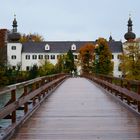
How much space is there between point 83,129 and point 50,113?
4.40 metres

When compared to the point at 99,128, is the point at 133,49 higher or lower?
higher

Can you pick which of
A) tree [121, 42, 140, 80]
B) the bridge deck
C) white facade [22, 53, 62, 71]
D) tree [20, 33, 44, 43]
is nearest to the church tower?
white facade [22, 53, 62, 71]

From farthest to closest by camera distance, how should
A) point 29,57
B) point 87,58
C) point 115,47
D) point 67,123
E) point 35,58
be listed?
point 115,47
point 35,58
point 29,57
point 87,58
point 67,123

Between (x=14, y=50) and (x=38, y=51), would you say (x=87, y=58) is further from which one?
(x=38, y=51)

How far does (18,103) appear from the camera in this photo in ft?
41.5

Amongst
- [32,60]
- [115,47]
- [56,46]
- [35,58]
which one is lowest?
[32,60]

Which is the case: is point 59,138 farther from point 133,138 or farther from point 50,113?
point 50,113

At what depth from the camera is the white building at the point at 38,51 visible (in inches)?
5640

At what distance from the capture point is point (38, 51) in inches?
5896

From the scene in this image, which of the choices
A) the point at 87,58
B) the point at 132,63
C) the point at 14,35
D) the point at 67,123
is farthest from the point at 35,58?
the point at 67,123

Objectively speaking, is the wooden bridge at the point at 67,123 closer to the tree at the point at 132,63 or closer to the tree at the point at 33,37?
the tree at the point at 132,63

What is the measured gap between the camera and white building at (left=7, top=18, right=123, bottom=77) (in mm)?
143250

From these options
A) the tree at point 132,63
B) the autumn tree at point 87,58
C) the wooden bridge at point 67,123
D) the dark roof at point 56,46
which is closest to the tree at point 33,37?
the dark roof at point 56,46

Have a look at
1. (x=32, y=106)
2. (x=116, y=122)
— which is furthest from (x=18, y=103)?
(x=32, y=106)
